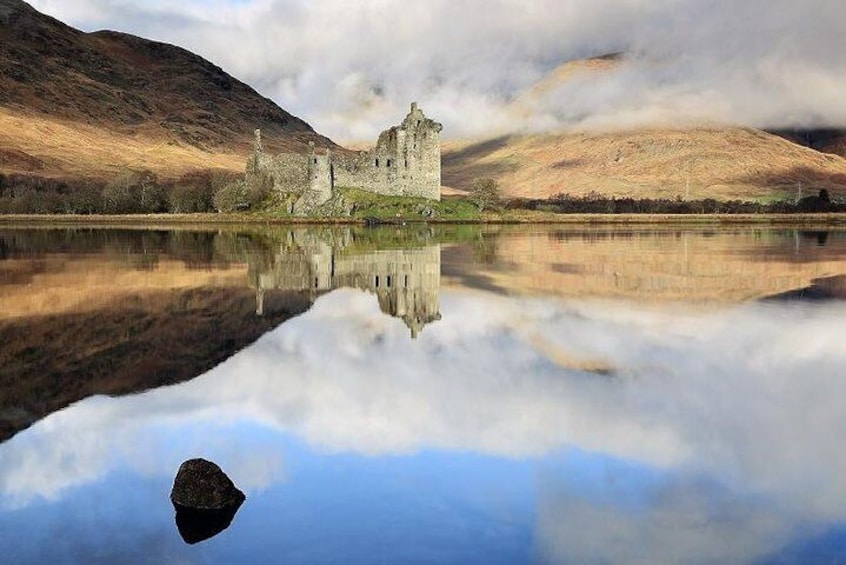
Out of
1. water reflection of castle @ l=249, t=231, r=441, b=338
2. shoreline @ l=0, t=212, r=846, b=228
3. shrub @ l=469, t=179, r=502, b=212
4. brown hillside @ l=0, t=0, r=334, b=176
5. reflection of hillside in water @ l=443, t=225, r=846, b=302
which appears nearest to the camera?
water reflection of castle @ l=249, t=231, r=441, b=338

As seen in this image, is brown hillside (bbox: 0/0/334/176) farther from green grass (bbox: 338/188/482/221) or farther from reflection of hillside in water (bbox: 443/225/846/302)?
reflection of hillside in water (bbox: 443/225/846/302)

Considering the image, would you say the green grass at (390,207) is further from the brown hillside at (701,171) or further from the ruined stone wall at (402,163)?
the brown hillside at (701,171)

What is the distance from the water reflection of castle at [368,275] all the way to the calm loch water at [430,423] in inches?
16.3

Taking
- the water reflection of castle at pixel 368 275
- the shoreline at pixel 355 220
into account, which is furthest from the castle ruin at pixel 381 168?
the water reflection of castle at pixel 368 275

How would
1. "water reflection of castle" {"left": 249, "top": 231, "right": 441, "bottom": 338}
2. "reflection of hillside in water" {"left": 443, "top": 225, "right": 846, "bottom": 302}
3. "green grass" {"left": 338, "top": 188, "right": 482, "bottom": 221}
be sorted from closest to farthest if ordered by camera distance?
"water reflection of castle" {"left": 249, "top": 231, "right": 441, "bottom": 338} < "reflection of hillside in water" {"left": 443, "top": 225, "right": 846, "bottom": 302} < "green grass" {"left": 338, "top": 188, "right": 482, "bottom": 221}

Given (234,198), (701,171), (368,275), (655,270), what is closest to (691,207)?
(234,198)

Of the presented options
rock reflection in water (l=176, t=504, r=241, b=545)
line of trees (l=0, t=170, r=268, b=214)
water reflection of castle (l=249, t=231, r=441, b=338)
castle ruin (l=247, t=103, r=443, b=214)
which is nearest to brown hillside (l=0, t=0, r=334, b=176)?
line of trees (l=0, t=170, r=268, b=214)

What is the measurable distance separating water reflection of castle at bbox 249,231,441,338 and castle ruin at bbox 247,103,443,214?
28.4 metres

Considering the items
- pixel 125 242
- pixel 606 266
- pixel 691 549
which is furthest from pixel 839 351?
pixel 125 242

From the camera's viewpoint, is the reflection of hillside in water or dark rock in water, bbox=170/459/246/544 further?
the reflection of hillside in water

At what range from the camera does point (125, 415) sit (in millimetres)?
10695

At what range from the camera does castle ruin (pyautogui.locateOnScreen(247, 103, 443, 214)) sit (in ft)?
218

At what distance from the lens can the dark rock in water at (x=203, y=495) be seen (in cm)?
757

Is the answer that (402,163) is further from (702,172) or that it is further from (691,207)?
(702,172)
